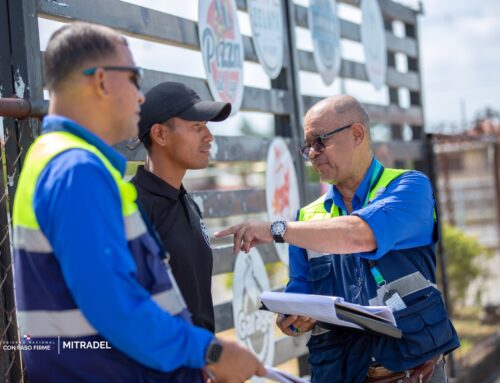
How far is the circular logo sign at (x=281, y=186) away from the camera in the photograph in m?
5.08

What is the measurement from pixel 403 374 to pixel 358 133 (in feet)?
3.50

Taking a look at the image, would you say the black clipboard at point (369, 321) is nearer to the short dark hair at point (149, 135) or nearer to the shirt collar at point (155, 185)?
the shirt collar at point (155, 185)

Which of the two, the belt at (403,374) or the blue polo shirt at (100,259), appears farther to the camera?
the belt at (403,374)

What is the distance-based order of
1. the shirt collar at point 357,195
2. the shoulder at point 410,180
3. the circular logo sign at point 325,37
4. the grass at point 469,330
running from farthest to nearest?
the grass at point 469,330
the circular logo sign at point 325,37
the shirt collar at point 357,195
the shoulder at point 410,180

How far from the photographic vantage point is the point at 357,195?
3.48 meters


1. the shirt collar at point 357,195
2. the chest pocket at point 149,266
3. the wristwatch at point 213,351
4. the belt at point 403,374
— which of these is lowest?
the belt at point 403,374

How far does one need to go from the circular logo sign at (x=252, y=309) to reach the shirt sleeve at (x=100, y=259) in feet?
8.43

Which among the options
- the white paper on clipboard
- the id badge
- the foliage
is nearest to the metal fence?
the white paper on clipboard

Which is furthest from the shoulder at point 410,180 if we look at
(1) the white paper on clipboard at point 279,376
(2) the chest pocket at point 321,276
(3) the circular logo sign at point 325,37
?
(3) the circular logo sign at point 325,37

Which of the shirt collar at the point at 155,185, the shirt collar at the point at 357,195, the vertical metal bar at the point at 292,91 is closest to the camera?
the shirt collar at the point at 155,185

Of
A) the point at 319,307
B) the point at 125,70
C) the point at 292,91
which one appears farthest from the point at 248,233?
the point at 292,91

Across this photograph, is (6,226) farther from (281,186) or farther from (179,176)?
(281,186)

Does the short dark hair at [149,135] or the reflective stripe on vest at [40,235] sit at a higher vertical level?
the short dark hair at [149,135]

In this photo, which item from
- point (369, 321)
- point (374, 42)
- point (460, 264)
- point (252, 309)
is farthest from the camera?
point (460, 264)
